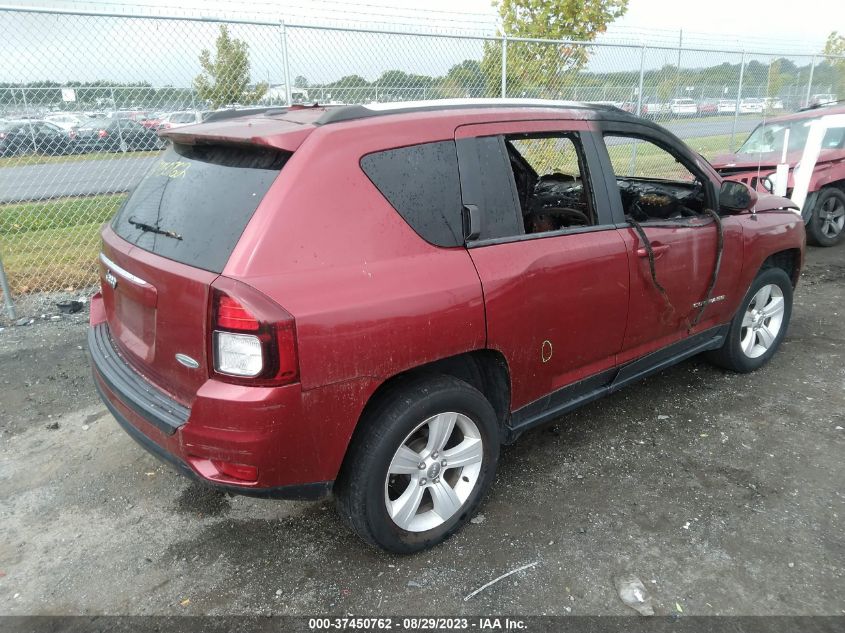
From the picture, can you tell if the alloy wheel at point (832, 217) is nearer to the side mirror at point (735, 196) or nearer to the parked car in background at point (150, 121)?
the side mirror at point (735, 196)

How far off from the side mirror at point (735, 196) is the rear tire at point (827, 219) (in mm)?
4992

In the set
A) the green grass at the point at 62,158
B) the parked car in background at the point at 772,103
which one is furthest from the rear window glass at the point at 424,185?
the parked car in background at the point at 772,103

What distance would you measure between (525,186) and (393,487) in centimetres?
212

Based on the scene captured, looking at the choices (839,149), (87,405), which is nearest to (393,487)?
(87,405)

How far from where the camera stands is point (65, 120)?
5.53m

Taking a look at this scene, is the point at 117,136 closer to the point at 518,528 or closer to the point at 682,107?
the point at 518,528

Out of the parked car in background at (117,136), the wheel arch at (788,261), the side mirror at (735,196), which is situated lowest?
the wheel arch at (788,261)

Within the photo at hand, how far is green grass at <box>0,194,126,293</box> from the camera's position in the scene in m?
6.32

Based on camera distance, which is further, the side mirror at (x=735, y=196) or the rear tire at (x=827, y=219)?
the rear tire at (x=827, y=219)

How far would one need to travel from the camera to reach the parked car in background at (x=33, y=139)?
5.25 m

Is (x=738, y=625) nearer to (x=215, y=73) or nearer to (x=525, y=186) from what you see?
(x=525, y=186)

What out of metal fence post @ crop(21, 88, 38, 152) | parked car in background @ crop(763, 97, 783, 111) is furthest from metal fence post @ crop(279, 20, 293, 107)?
parked car in background @ crop(763, 97, 783, 111)

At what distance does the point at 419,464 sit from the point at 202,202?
138cm

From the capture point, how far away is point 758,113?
41.9ft
